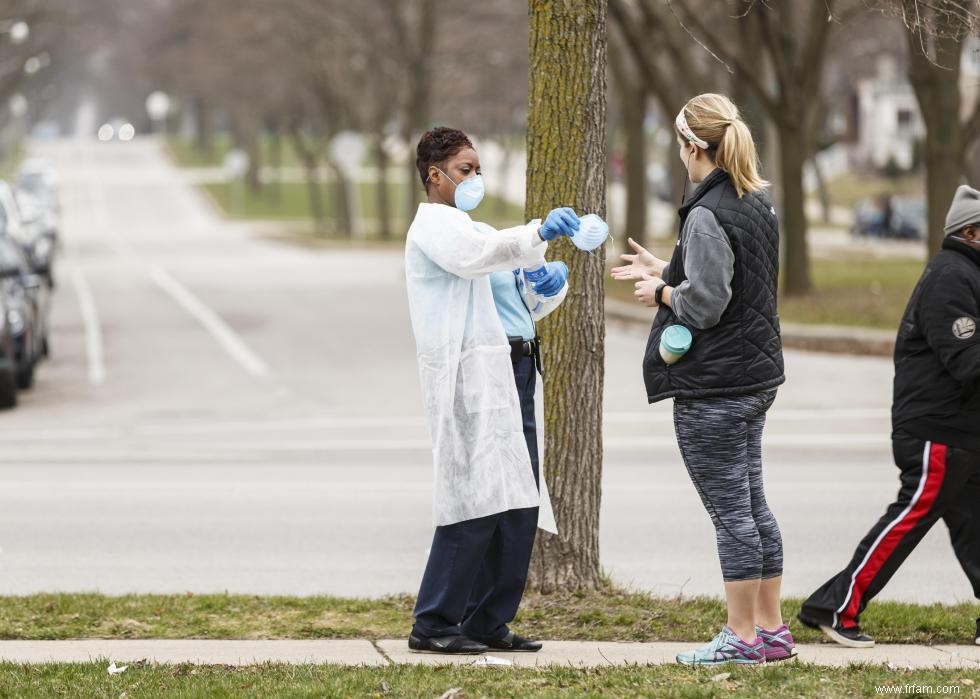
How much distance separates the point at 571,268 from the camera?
6.64 metres

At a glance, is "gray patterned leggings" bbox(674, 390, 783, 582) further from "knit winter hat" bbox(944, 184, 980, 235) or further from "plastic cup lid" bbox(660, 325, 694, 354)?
"knit winter hat" bbox(944, 184, 980, 235)

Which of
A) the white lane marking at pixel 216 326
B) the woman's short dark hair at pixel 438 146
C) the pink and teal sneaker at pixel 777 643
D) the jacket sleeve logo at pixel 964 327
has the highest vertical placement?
the woman's short dark hair at pixel 438 146

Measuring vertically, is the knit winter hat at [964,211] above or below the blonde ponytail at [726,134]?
below

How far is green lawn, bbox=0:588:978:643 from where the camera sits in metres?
6.20

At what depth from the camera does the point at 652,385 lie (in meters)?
5.48

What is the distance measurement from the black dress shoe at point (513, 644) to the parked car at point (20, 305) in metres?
10.6

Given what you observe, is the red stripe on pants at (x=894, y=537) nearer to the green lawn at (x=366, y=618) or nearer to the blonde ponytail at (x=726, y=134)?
the green lawn at (x=366, y=618)

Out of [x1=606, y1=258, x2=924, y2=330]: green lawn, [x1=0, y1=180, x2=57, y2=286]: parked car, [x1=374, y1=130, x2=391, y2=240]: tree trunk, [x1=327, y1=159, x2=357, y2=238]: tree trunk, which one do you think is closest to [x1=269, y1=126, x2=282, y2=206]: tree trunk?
[x1=327, y1=159, x2=357, y2=238]: tree trunk

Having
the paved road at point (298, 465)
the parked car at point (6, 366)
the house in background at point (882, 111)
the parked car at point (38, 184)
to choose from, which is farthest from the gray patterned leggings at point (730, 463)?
the house in background at point (882, 111)

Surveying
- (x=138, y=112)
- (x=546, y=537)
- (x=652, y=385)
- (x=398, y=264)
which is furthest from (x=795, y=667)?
(x=138, y=112)

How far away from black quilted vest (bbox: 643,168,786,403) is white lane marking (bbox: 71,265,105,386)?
1288 cm

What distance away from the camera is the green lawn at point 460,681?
199 inches

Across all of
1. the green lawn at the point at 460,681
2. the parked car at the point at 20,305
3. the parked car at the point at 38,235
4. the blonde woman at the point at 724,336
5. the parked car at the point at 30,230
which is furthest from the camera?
the parked car at the point at 38,235

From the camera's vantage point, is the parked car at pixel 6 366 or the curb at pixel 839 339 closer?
the parked car at pixel 6 366
